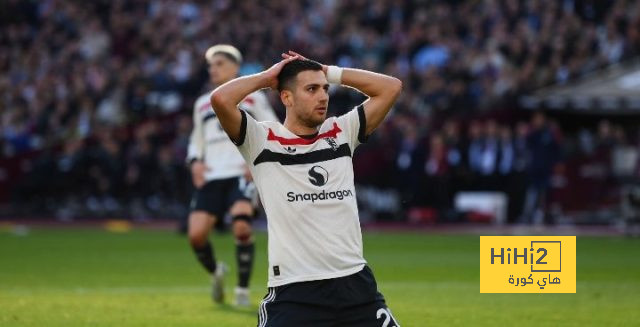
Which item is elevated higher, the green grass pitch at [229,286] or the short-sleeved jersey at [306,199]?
the short-sleeved jersey at [306,199]

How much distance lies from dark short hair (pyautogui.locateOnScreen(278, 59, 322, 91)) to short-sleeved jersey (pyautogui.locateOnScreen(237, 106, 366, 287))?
269mm

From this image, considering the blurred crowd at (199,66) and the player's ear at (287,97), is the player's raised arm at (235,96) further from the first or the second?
the blurred crowd at (199,66)

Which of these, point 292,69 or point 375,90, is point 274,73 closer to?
point 292,69

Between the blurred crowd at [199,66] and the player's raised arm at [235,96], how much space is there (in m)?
19.9

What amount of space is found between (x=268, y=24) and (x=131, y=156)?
5.38 metres

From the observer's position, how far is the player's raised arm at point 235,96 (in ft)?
25.7

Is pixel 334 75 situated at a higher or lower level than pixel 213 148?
higher

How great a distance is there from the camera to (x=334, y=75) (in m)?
8.07

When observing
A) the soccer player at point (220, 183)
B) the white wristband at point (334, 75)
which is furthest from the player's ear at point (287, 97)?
the soccer player at point (220, 183)

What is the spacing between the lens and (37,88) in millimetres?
35312

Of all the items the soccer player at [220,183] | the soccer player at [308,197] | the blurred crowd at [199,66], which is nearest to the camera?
the soccer player at [308,197]

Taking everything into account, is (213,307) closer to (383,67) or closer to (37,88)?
(383,67)

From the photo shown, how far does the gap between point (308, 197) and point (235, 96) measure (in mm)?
779

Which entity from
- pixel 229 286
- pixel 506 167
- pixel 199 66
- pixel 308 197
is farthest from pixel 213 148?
pixel 199 66
